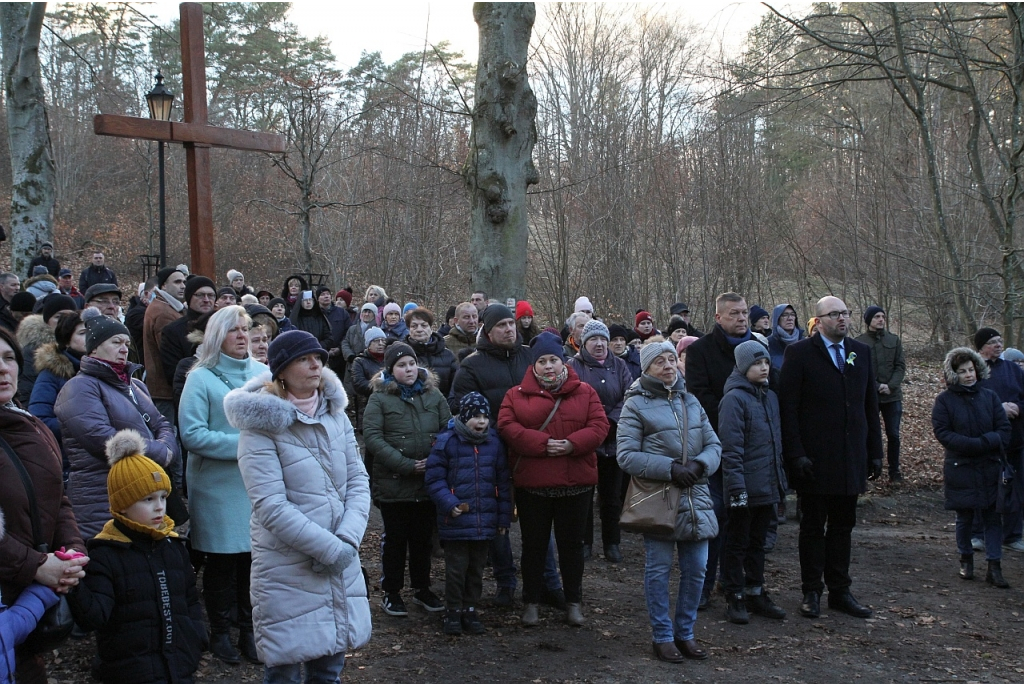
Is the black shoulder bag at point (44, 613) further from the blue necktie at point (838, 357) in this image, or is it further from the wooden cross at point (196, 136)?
the wooden cross at point (196, 136)

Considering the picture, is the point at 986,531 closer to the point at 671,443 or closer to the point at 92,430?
the point at 671,443

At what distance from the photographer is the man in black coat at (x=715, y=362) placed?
6785 mm

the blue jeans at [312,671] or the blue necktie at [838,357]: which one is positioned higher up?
the blue necktie at [838,357]

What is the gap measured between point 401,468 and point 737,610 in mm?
2714

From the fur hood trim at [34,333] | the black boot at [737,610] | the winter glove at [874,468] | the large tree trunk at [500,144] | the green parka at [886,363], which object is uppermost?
the large tree trunk at [500,144]

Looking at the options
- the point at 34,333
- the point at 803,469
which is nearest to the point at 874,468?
the point at 803,469

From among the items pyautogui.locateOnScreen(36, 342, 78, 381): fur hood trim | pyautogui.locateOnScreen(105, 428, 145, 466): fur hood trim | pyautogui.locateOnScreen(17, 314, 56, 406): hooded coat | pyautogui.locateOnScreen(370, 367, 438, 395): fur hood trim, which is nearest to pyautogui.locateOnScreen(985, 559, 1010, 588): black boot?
pyautogui.locateOnScreen(370, 367, 438, 395): fur hood trim

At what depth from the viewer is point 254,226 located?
31719 mm

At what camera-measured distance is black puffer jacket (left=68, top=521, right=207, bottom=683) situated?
356 cm

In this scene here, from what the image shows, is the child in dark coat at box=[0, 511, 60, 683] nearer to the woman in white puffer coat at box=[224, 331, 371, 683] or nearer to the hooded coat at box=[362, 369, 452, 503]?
the woman in white puffer coat at box=[224, 331, 371, 683]

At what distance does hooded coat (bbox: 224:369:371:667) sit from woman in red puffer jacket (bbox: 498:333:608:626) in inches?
89.9

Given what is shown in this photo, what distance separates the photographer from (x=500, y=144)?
9.31 metres

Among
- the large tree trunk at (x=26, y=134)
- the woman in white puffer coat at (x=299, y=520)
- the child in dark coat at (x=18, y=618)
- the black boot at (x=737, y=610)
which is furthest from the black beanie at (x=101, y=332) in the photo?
the large tree trunk at (x=26, y=134)

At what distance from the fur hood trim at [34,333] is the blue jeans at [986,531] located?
Answer: 7.82 metres
